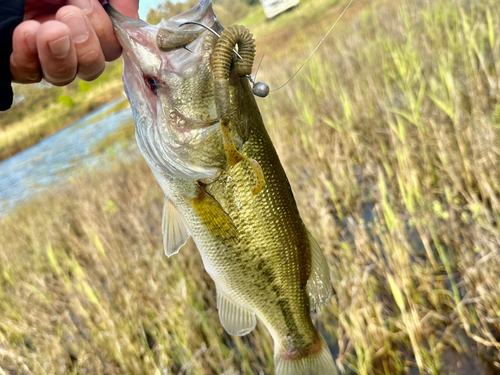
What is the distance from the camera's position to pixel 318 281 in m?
1.43

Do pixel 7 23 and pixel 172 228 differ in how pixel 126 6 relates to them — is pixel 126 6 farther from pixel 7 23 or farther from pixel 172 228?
pixel 172 228

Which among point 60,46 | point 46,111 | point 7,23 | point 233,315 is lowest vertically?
point 46,111

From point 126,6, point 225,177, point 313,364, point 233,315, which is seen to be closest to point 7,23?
point 126,6

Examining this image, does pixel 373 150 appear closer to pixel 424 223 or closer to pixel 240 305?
pixel 424 223

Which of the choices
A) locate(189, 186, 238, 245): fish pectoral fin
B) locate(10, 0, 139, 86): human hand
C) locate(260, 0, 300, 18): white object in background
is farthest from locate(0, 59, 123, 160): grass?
locate(189, 186, 238, 245): fish pectoral fin

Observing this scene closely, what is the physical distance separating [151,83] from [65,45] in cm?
28

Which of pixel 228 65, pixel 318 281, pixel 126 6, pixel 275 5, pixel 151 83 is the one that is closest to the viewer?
pixel 228 65

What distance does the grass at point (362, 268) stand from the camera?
73.5 inches

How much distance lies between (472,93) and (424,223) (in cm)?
118

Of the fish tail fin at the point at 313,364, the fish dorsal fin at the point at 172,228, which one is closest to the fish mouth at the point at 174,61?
the fish dorsal fin at the point at 172,228

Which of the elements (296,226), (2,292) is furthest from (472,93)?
(2,292)

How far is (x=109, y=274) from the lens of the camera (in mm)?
2855

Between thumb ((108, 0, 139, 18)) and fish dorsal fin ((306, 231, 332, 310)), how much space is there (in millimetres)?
1175

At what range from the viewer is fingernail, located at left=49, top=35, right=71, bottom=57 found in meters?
1.05
